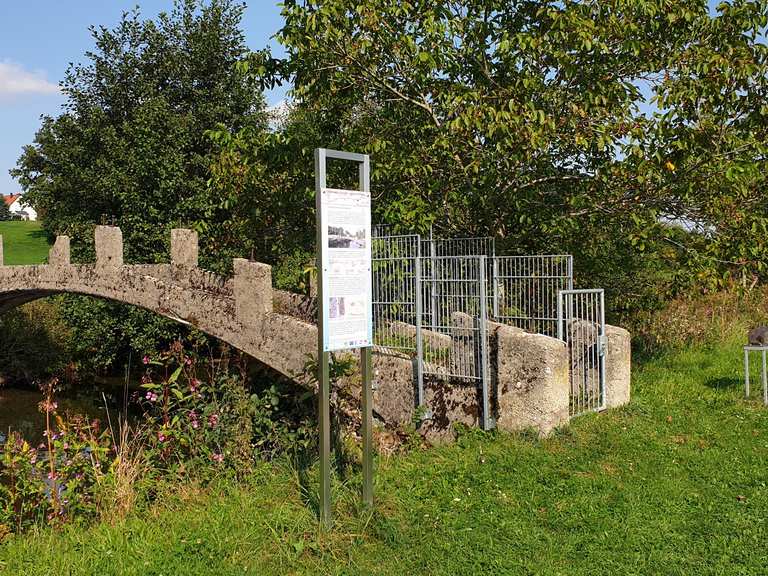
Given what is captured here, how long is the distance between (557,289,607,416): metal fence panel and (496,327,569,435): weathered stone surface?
811mm

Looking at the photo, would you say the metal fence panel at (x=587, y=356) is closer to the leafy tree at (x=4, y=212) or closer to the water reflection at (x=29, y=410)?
the water reflection at (x=29, y=410)

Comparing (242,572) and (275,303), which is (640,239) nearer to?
(275,303)

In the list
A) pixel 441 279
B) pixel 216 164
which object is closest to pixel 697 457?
pixel 441 279

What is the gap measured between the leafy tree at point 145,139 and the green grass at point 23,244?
10.7 m

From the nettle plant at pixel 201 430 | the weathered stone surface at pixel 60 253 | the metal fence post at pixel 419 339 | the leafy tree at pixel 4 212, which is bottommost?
the nettle plant at pixel 201 430

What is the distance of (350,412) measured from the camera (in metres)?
8.18

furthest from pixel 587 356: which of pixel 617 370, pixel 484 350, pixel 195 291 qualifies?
pixel 195 291

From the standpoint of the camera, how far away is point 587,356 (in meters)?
7.98

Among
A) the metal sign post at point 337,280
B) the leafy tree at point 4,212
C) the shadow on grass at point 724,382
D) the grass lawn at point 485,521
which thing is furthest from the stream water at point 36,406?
the leafy tree at point 4,212

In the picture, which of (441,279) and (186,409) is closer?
(186,409)

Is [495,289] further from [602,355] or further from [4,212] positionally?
[4,212]

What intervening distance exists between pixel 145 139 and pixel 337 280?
14404 mm

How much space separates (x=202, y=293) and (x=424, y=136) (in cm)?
419

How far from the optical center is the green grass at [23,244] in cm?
3109
